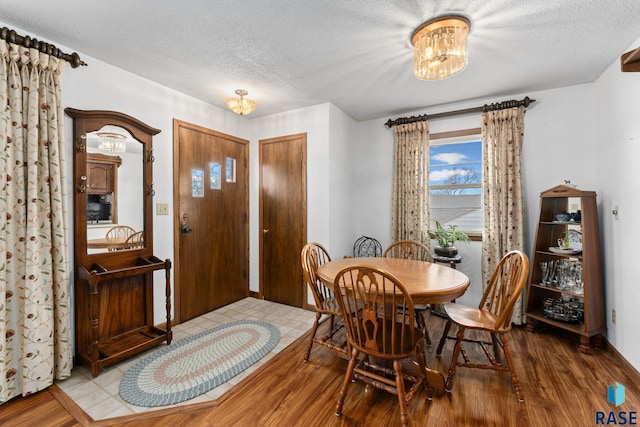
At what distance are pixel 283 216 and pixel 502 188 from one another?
2543mm

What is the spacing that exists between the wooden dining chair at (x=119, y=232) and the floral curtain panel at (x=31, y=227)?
14.7 inches

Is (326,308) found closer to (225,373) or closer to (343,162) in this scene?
(225,373)

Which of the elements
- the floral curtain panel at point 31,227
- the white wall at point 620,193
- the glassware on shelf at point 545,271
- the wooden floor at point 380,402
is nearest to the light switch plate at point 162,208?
the floral curtain panel at point 31,227

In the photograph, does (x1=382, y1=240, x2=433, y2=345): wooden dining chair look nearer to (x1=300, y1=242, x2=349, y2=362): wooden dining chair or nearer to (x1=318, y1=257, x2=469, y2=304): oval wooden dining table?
(x1=318, y1=257, x2=469, y2=304): oval wooden dining table

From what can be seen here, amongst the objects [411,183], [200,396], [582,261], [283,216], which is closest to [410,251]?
[411,183]

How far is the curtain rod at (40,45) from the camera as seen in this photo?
1762 millimetres

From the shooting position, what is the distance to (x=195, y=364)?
2.17 m

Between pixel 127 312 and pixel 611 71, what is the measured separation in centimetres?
473

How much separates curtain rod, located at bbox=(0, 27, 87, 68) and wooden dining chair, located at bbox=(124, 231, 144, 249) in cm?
138

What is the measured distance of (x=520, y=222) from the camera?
2.91 m

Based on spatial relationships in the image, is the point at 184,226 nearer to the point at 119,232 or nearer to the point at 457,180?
the point at 119,232

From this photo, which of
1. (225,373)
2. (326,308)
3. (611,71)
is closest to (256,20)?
(326,308)

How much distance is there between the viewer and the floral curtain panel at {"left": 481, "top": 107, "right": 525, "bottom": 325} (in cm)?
294

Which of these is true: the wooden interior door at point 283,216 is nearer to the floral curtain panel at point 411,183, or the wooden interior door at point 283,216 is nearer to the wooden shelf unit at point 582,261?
the floral curtain panel at point 411,183
